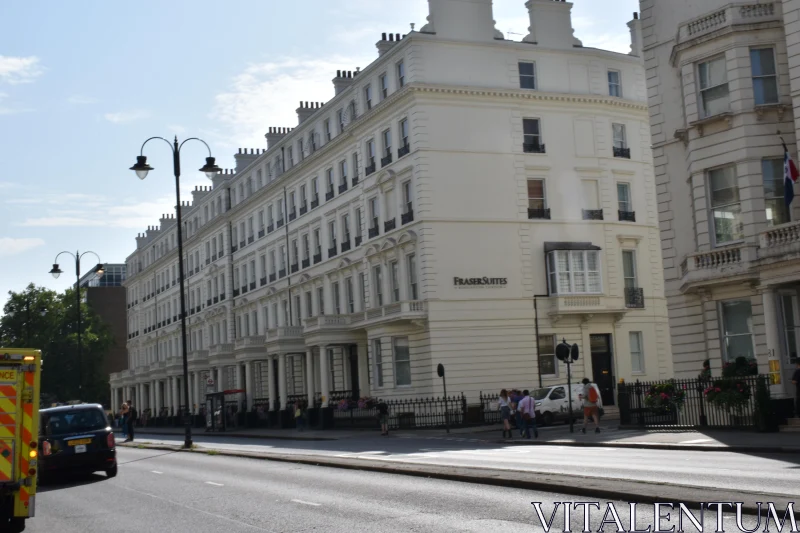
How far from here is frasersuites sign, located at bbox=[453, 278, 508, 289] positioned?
5009cm

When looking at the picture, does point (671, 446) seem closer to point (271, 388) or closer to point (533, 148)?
point (533, 148)

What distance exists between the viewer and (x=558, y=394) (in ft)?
145

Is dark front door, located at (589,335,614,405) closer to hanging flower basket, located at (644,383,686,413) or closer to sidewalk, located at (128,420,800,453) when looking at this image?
sidewalk, located at (128,420,800,453)

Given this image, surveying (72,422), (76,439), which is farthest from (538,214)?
(76,439)

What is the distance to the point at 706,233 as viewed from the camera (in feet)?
107

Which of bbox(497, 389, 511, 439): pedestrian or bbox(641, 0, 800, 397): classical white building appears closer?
bbox(641, 0, 800, 397): classical white building

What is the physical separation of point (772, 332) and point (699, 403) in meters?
3.49

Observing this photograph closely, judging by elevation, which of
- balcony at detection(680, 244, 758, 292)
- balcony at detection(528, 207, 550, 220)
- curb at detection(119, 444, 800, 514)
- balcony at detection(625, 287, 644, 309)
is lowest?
curb at detection(119, 444, 800, 514)

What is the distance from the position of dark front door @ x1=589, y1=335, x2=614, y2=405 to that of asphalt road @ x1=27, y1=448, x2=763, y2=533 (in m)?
29.7

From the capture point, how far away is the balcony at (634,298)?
53.7 metres

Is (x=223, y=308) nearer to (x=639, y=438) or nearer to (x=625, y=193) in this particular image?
(x=625, y=193)

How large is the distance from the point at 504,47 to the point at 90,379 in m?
77.4

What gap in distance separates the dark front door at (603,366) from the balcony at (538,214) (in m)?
6.50

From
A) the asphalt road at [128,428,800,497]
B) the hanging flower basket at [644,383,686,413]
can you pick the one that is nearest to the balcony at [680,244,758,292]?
the hanging flower basket at [644,383,686,413]
